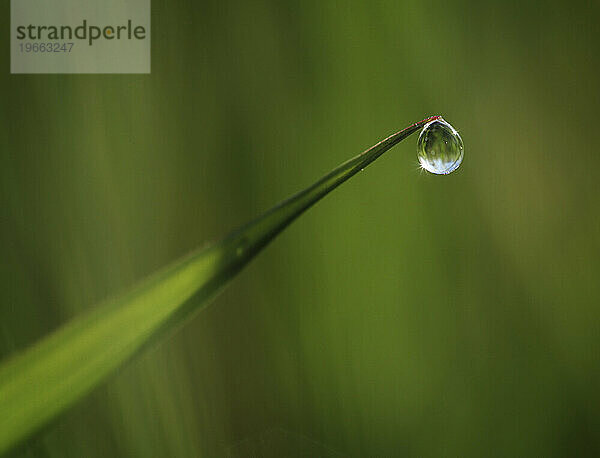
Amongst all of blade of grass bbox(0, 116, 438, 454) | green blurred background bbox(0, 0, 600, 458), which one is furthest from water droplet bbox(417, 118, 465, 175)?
green blurred background bbox(0, 0, 600, 458)

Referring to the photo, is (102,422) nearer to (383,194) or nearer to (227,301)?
(227,301)

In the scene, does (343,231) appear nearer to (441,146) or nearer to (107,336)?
(441,146)

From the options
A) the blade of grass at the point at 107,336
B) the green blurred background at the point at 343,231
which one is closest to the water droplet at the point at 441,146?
the blade of grass at the point at 107,336

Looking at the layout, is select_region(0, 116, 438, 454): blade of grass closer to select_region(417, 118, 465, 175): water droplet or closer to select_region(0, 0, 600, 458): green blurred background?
select_region(417, 118, 465, 175): water droplet

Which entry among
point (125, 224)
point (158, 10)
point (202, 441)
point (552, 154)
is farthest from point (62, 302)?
point (552, 154)

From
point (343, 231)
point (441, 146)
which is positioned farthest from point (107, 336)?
point (343, 231)

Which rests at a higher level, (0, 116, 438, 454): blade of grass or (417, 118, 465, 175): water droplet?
(417, 118, 465, 175): water droplet
